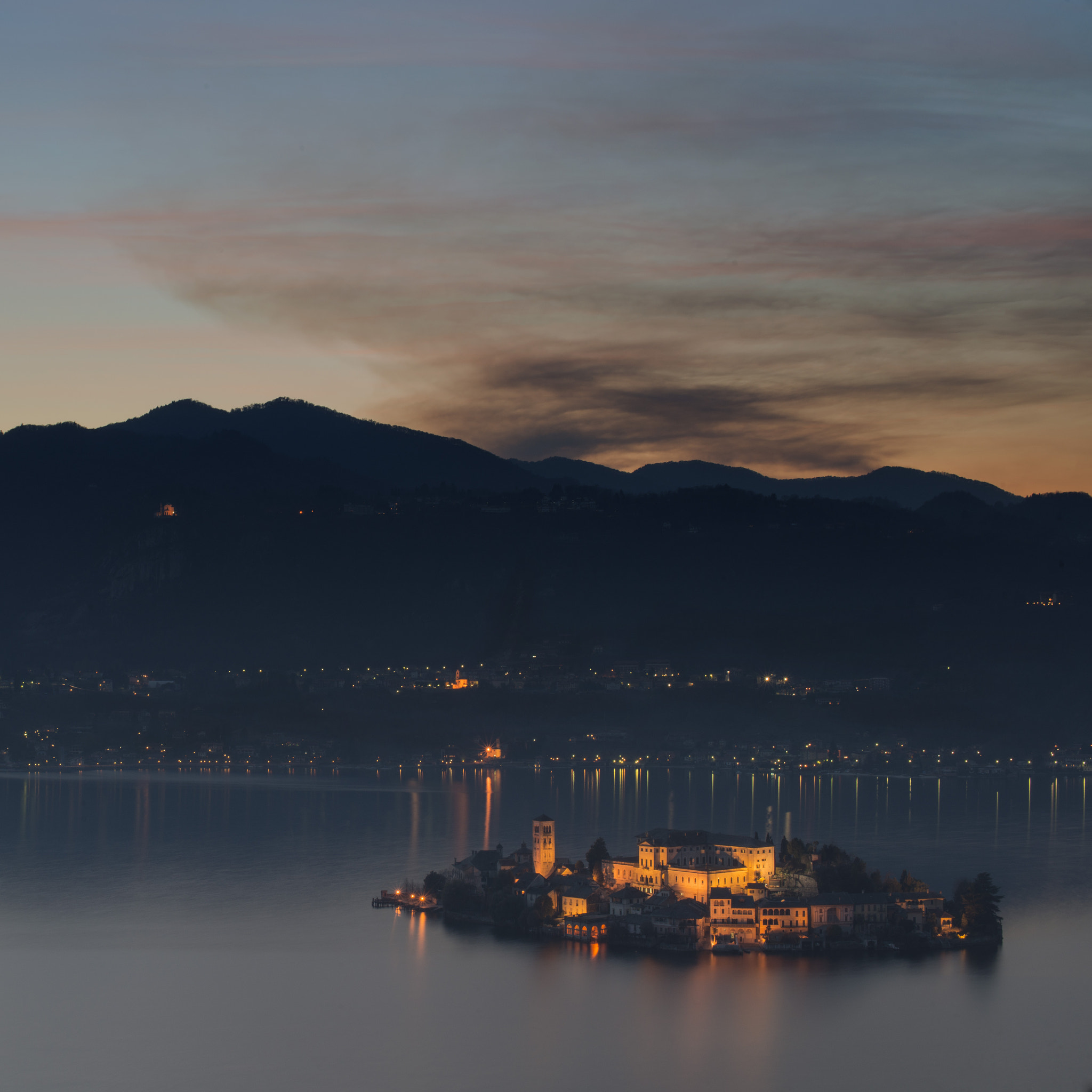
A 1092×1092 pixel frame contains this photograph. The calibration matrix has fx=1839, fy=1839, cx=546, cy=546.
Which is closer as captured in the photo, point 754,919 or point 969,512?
point 754,919

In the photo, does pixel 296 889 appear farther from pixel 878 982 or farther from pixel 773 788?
pixel 773 788

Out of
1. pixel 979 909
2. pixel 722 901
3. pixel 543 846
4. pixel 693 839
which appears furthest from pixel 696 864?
pixel 979 909

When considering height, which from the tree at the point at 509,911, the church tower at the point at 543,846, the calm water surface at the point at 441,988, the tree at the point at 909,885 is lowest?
the calm water surface at the point at 441,988

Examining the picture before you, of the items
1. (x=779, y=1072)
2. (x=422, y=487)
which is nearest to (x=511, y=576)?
(x=422, y=487)

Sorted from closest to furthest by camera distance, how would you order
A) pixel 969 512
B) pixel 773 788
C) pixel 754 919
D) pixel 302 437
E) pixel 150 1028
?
1. pixel 150 1028
2. pixel 754 919
3. pixel 773 788
4. pixel 969 512
5. pixel 302 437

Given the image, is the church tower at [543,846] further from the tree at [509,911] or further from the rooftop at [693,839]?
the rooftop at [693,839]

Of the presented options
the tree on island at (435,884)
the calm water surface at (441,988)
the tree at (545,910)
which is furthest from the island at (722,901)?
the tree on island at (435,884)
